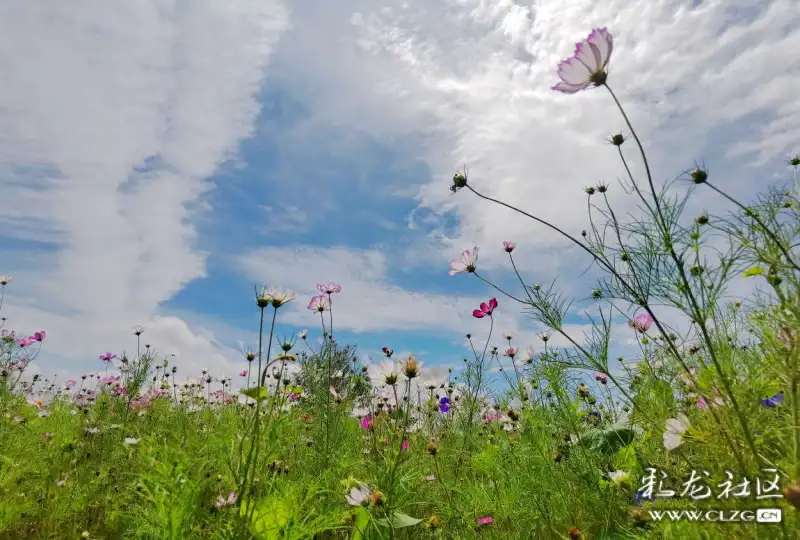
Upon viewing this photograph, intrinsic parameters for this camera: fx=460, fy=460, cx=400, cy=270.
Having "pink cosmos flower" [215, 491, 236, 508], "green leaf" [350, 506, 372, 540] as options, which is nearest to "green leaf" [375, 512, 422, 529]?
"green leaf" [350, 506, 372, 540]

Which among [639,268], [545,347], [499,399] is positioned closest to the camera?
[639,268]

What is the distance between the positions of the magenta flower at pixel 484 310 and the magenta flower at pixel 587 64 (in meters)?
1.32

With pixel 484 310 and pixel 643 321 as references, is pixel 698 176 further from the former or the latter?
pixel 484 310

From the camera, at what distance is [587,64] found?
127 centimetres

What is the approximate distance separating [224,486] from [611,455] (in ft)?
5.29

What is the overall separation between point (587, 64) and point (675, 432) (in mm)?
981

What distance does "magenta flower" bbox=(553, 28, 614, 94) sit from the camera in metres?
1.23

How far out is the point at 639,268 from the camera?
152 centimetres

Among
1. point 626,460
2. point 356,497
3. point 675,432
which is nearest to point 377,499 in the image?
point 356,497

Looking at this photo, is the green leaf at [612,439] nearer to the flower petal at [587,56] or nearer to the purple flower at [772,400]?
the purple flower at [772,400]

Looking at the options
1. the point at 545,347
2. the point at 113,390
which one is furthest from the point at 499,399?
the point at 113,390

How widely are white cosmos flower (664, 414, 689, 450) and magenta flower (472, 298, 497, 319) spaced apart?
133 cm

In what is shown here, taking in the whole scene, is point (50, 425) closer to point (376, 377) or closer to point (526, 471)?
point (376, 377)

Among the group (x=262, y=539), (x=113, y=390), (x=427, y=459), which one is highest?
(x=113, y=390)
